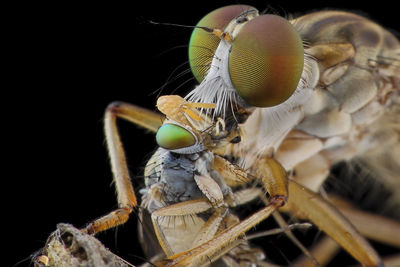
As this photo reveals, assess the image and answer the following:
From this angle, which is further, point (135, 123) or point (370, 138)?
point (370, 138)

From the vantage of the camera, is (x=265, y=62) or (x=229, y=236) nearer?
(x=229, y=236)

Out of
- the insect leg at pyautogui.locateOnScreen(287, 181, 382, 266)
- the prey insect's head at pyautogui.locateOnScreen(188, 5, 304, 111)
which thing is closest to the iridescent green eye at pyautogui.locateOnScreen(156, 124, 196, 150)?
the prey insect's head at pyautogui.locateOnScreen(188, 5, 304, 111)

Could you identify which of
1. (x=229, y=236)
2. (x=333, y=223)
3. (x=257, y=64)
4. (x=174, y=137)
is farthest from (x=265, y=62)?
(x=333, y=223)

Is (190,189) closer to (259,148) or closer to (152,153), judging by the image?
(152,153)

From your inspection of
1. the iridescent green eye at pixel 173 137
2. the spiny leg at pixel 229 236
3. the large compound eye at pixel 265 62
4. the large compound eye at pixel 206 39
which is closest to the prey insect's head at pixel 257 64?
the large compound eye at pixel 265 62

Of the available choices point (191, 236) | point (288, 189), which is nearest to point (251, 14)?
point (288, 189)

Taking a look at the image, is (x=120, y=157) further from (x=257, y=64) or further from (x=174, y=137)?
(x=257, y=64)

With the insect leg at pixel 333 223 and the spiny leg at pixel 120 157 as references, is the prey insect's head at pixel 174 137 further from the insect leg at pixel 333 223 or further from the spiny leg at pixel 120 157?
the insect leg at pixel 333 223
